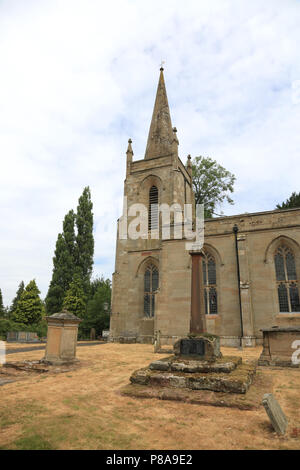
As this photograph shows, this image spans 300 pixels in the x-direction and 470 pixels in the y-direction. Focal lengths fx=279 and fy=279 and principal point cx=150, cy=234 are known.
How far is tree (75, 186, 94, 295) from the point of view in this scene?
32281 mm

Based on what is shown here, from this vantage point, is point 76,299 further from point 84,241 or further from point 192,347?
point 192,347

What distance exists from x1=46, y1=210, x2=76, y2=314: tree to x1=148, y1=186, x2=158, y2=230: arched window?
12315 millimetres

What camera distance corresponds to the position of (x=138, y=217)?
79.4 ft

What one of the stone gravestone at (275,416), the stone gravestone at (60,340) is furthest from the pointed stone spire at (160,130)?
the stone gravestone at (275,416)

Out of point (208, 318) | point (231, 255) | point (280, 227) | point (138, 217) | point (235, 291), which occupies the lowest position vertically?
point (208, 318)

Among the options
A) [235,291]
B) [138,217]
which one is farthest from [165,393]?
[138,217]

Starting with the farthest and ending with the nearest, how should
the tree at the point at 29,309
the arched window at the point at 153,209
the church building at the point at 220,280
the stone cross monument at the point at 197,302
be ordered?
the tree at the point at 29,309 < the arched window at the point at 153,209 < the church building at the point at 220,280 < the stone cross monument at the point at 197,302

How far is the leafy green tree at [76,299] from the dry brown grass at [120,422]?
2289cm

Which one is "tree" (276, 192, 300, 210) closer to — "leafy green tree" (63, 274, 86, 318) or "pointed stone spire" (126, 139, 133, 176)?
"pointed stone spire" (126, 139, 133, 176)

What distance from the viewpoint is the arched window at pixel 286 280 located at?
16344mm

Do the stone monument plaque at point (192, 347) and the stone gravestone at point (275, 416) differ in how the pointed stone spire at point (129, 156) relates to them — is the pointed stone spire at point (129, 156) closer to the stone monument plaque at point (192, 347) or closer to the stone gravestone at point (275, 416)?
the stone monument plaque at point (192, 347)

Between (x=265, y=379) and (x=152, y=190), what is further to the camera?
(x=152, y=190)

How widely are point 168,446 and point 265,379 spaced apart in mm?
4960
